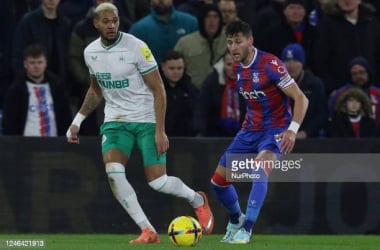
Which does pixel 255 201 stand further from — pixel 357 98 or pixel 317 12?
pixel 317 12

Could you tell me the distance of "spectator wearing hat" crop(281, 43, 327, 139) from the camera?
1544cm

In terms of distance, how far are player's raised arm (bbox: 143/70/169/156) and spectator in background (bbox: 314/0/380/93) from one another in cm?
469

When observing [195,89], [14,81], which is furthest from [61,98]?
[195,89]

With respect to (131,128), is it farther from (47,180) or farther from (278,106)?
(47,180)

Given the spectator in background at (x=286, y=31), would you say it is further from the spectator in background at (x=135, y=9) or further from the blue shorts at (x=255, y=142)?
the blue shorts at (x=255, y=142)

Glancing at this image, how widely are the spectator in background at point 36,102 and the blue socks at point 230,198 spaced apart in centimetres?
320

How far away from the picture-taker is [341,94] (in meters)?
15.4

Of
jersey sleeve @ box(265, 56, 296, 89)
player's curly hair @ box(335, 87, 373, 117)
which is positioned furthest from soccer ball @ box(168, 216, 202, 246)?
player's curly hair @ box(335, 87, 373, 117)

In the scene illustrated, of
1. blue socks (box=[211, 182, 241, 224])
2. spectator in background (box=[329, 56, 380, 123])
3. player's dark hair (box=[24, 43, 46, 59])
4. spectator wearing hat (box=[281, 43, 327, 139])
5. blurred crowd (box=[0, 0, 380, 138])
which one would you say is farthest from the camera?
spectator in background (box=[329, 56, 380, 123])

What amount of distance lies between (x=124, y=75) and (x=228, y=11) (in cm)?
443

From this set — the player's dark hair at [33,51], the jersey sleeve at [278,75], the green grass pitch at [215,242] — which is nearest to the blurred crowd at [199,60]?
the player's dark hair at [33,51]

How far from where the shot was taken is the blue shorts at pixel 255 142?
1229cm

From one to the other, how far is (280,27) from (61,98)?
3.27 metres

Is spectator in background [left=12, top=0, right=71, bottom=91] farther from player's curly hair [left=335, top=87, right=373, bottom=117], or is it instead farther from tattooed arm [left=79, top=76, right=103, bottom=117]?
player's curly hair [left=335, top=87, right=373, bottom=117]
